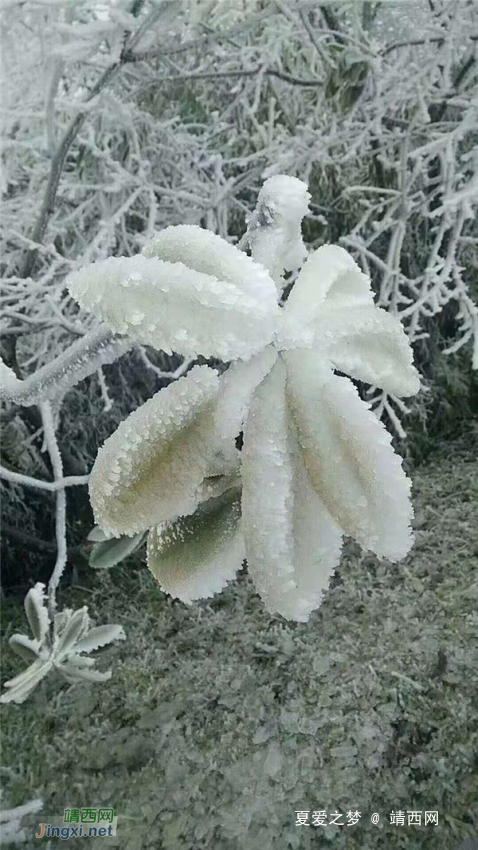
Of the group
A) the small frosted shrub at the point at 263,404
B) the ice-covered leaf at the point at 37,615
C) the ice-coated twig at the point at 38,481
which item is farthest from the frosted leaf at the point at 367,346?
the ice-covered leaf at the point at 37,615

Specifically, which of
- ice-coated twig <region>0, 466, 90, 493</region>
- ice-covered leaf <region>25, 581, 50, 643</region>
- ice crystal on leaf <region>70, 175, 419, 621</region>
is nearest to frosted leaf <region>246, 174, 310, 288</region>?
ice crystal on leaf <region>70, 175, 419, 621</region>

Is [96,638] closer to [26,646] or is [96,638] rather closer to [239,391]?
[26,646]

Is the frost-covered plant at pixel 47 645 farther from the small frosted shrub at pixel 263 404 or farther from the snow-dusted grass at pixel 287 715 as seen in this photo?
the small frosted shrub at pixel 263 404

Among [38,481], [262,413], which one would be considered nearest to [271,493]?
[262,413]

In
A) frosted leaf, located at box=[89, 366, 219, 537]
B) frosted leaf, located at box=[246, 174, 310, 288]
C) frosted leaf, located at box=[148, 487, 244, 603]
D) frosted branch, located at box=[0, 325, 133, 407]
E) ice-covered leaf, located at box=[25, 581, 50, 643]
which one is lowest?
ice-covered leaf, located at box=[25, 581, 50, 643]

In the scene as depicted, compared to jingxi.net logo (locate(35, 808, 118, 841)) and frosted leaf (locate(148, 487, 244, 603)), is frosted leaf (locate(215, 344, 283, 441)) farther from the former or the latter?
jingxi.net logo (locate(35, 808, 118, 841))

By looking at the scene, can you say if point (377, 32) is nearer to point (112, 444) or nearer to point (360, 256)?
point (360, 256)
